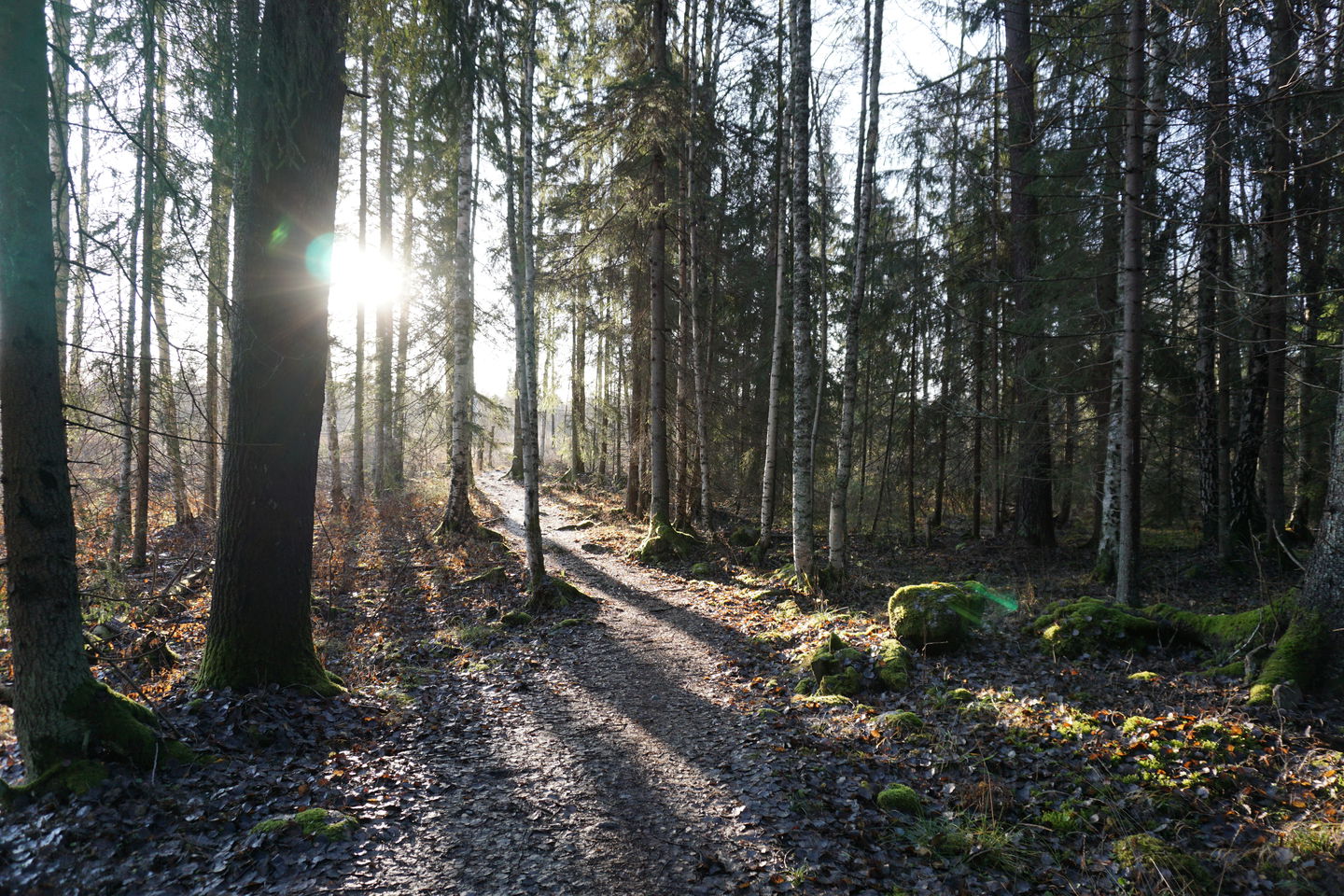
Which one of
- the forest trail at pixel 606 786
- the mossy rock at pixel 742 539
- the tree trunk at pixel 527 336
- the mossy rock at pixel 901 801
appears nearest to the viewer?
the forest trail at pixel 606 786

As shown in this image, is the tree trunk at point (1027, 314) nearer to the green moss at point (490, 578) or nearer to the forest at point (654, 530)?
the forest at point (654, 530)

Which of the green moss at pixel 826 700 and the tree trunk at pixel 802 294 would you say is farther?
the tree trunk at pixel 802 294

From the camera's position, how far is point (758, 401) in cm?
1777

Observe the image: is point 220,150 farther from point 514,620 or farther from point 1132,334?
point 1132,334

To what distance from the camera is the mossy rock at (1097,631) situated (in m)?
6.55

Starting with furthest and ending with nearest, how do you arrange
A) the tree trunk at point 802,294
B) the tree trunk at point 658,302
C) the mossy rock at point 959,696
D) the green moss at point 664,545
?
the green moss at point 664,545, the tree trunk at point 658,302, the tree trunk at point 802,294, the mossy rock at point 959,696

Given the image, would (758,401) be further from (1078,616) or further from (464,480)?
(1078,616)

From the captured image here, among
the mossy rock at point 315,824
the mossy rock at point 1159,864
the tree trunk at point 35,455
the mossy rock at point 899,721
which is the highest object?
the tree trunk at point 35,455

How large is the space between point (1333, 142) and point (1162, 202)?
2.36 meters

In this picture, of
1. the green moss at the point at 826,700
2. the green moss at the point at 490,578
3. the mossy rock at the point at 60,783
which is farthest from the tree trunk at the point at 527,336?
the mossy rock at the point at 60,783

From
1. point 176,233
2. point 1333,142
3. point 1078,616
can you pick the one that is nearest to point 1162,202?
point 1333,142

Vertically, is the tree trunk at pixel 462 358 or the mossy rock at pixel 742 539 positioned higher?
the tree trunk at pixel 462 358

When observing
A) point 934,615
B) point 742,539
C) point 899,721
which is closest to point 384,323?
point 742,539

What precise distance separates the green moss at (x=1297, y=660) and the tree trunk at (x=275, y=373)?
8.15 metres
